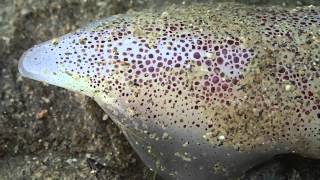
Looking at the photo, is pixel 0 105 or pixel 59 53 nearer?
pixel 59 53

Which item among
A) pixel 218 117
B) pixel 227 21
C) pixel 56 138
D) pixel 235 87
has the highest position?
pixel 227 21

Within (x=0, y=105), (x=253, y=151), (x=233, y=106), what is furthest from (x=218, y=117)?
(x=0, y=105)

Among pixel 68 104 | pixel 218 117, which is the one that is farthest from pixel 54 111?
pixel 218 117

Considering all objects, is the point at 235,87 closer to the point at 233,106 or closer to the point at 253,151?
the point at 233,106

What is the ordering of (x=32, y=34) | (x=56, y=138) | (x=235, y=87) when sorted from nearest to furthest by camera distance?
(x=235, y=87) → (x=56, y=138) → (x=32, y=34)

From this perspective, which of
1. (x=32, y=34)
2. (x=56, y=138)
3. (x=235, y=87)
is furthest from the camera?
(x=32, y=34)

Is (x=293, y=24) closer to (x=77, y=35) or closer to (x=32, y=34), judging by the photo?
(x=77, y=35)

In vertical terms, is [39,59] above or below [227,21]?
below
